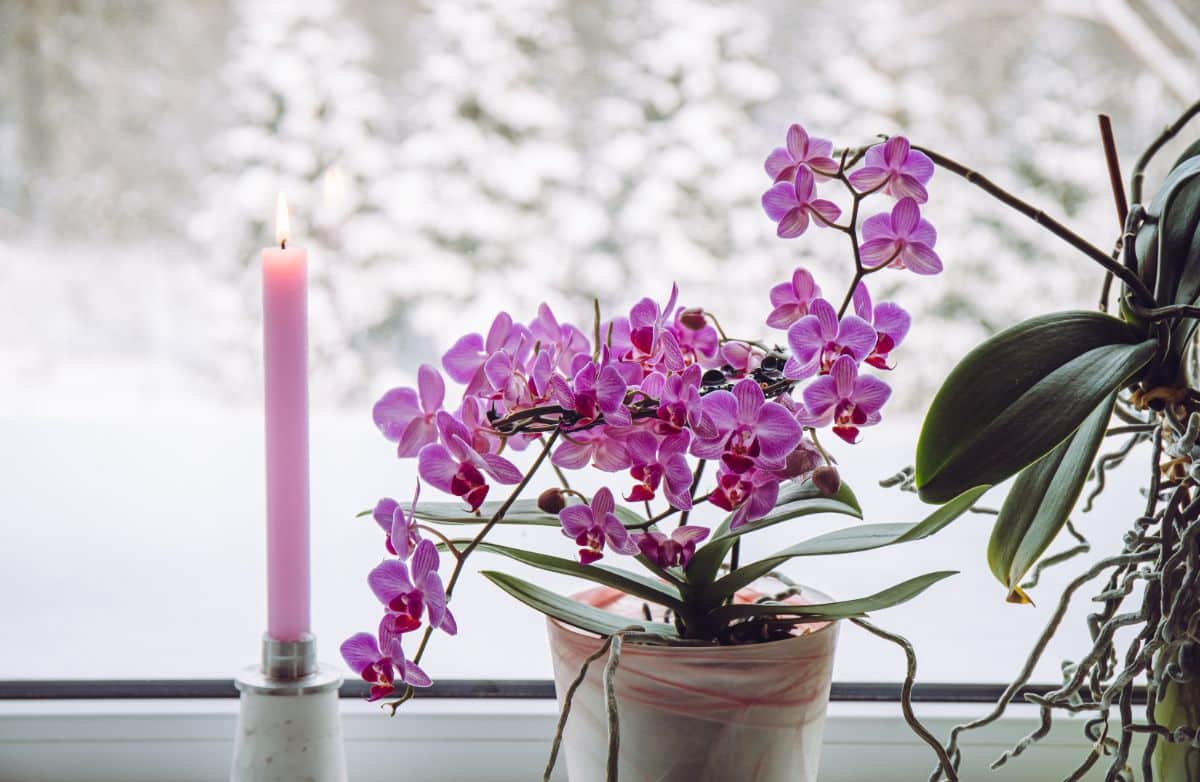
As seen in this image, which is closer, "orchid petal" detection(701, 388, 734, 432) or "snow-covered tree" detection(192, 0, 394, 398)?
"orchid petal" detection(701, 388, 734, 432)

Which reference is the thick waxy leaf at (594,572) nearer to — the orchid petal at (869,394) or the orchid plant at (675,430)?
the orchid plant at (675,430)

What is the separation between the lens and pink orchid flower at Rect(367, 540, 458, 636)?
47 centimetres

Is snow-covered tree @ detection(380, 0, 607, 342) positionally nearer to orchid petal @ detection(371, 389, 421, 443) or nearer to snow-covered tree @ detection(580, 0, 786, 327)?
snow-covered tree @ detection(580, 0, 786, 327)

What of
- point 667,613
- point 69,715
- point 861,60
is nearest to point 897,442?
point 861,60

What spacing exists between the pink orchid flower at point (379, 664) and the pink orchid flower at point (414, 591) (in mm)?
12

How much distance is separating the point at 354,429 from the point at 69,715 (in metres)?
0.36

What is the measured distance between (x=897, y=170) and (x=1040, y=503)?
0.18 m

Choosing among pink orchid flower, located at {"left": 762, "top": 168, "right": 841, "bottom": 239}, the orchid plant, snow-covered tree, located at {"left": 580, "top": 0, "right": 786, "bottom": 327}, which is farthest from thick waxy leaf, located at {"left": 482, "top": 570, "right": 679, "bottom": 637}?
snow-covered tree, located at {"left": 580, "top": 0, "right": 786, "bottom": 327}

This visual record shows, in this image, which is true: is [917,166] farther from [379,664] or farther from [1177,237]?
[379,664]

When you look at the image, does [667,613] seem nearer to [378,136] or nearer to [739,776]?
[739,776]

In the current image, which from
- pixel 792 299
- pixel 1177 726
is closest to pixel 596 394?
pixel 792 299

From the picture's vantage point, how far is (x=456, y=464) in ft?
1.55

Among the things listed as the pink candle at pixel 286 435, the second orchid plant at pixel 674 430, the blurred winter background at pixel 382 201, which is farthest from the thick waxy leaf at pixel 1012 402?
the blurred winter background at pixel 382 201

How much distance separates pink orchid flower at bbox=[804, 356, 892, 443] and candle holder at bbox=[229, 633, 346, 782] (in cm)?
32
